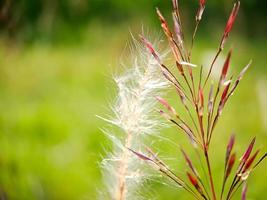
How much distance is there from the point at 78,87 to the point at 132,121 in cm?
227

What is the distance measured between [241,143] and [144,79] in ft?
5.35

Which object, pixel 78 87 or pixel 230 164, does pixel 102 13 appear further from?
pixel 230 164

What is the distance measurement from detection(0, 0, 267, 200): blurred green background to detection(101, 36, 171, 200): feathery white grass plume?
378mm

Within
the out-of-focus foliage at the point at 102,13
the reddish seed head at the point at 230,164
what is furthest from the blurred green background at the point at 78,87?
the reddish seed head at the point at 230,164

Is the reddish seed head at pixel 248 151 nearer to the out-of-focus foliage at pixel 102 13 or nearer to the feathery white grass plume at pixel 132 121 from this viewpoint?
the feathery white grass plume at pixel 132 121

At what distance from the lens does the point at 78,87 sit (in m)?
2.89

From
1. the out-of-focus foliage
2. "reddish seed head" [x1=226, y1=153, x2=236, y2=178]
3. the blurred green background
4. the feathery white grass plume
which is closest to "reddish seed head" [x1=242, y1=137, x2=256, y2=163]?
"reddish seed head" [x1=226, y1=153, x2=236, y2=178]

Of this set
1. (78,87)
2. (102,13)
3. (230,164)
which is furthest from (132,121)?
(102,13)

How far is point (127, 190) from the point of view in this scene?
2.23ft

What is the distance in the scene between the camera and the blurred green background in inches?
72.4

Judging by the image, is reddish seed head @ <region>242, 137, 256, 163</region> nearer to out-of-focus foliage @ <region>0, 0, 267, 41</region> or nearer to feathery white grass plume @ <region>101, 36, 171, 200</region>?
feathery white grass plume @ <region>101, 36, 171, 200</region>

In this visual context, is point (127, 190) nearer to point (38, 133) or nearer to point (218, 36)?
point (38, 133)

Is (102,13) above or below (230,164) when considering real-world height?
below

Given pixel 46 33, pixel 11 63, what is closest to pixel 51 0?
pixel 11 63
